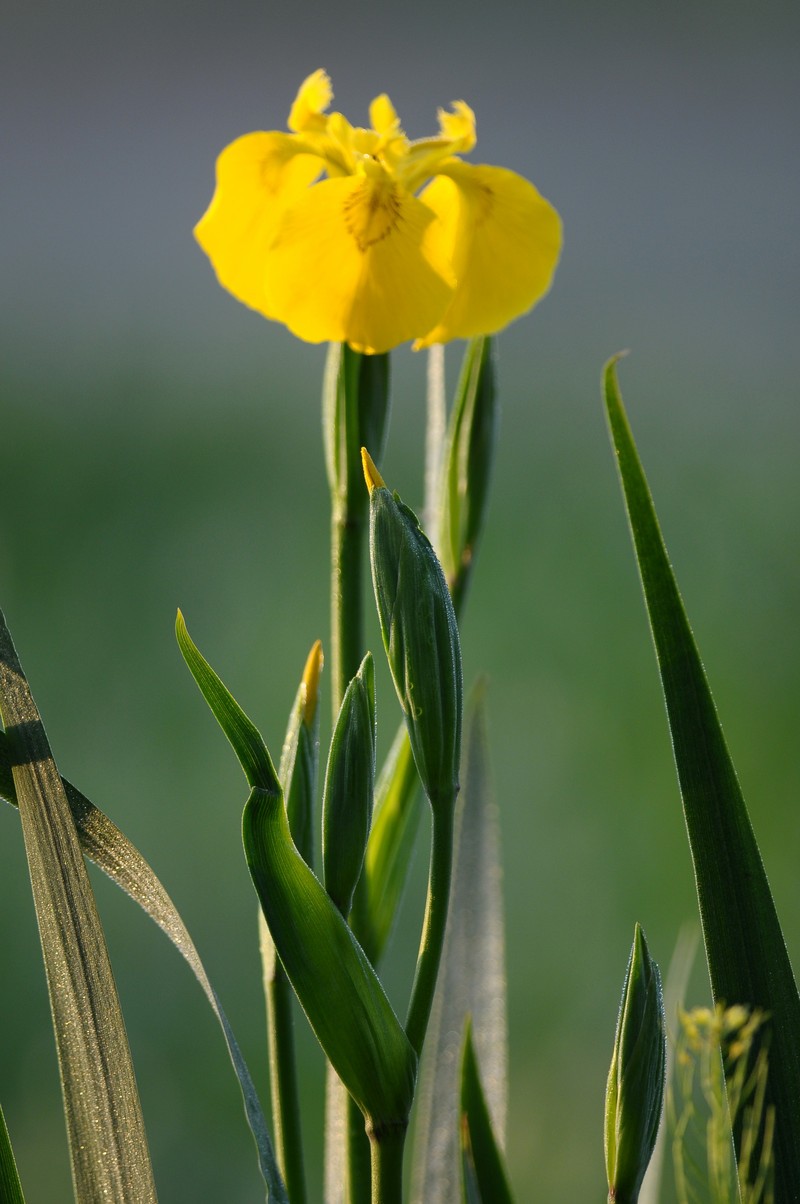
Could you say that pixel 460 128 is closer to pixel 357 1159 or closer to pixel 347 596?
pixel 347 596

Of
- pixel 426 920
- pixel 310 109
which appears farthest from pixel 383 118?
pixel 426 920

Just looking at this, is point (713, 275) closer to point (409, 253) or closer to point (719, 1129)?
point (409, 253)

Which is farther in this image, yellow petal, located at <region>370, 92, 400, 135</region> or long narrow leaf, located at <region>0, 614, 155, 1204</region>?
yellow petal, located at <region>370, 92, 400, 135</region>

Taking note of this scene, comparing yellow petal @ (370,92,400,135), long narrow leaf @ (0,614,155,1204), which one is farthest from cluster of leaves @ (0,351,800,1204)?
yellow petal @ (370,92,400,135)

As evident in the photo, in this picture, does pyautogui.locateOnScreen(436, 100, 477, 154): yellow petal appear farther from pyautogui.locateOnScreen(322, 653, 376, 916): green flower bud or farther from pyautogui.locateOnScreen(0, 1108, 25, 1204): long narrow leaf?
Result: pyautogui.locateOnScreen(0, 1108, 25, 1204): long narrow leaf

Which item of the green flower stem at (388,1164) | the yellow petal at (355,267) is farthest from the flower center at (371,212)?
the green flower stem at (388,1164)

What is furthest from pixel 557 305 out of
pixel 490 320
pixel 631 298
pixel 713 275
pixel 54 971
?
pixel 54 971

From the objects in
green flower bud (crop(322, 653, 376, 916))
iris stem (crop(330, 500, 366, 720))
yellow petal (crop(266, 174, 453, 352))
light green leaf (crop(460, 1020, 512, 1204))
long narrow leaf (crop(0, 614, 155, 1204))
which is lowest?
light green leaf (crop(460, 1020, 512, 1204))
